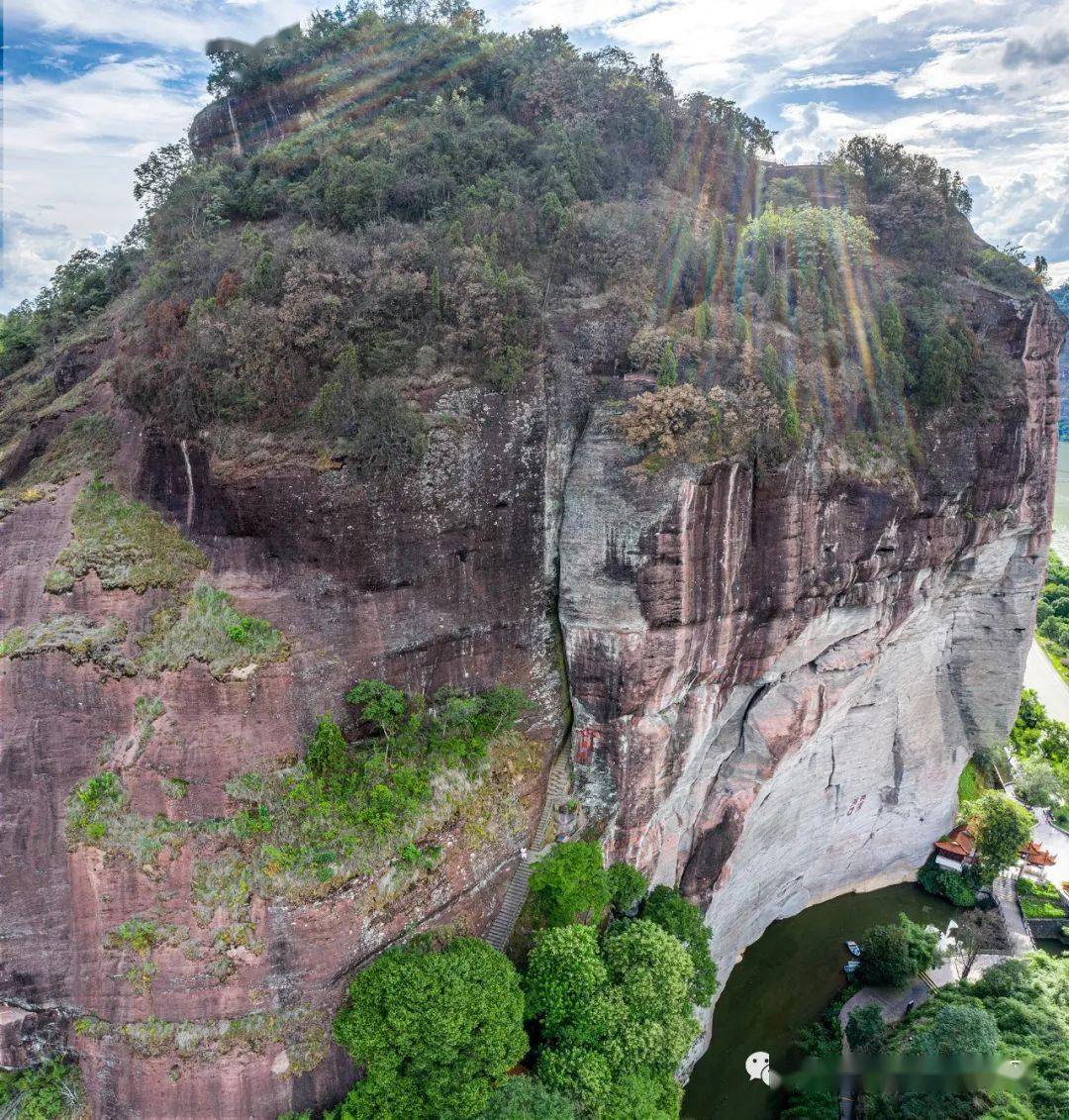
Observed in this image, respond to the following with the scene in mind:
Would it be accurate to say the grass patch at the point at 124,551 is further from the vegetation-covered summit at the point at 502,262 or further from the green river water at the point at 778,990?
A: the green river water at the point at 778,990

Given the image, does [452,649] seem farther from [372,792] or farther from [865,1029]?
[865,1029]

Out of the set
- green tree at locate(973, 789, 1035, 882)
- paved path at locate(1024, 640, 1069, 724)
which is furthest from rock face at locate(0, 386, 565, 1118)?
paved path at locate(1024, 640, 1069, 724)

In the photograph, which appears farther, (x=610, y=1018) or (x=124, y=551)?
(x=124, y=551)

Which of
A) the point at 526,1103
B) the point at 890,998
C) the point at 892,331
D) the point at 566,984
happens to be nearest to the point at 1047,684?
the point at 890,998

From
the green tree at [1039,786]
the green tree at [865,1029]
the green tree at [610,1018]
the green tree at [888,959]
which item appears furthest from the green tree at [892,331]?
the green tree at [1039,786]

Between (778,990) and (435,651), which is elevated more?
(435,651)

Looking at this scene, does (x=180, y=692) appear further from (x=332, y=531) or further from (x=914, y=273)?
(x=914, y=273)

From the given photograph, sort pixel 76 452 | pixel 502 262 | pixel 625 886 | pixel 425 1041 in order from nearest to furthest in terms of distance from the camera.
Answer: pixel 425 1041 → pixel 76 452 → pixel 625 886 → pixel 502 262
